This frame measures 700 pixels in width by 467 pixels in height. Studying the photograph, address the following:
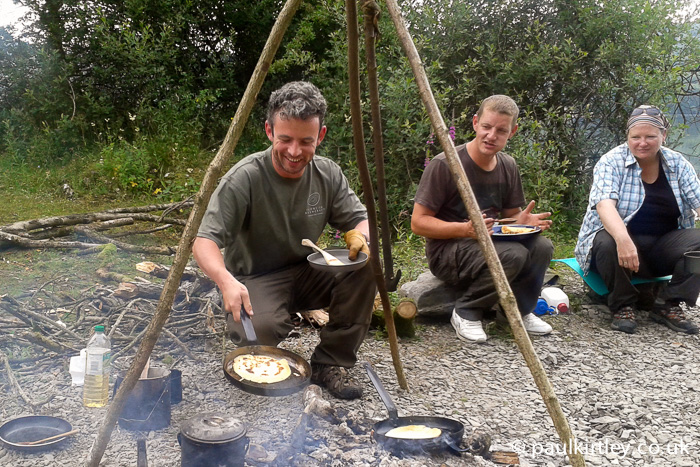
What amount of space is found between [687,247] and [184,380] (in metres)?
3.72

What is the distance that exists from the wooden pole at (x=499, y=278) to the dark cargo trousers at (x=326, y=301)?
3.41 ft

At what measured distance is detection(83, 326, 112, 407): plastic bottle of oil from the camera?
3037 millimetres

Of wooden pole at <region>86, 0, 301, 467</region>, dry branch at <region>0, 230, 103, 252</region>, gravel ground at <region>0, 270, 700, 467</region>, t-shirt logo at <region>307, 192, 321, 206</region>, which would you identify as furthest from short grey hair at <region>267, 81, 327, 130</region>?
dry branch at <region>0, 230, 103, 252</region>

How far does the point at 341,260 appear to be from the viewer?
3.05 metres

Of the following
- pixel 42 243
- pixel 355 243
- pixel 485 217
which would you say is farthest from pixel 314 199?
pixel 42 243

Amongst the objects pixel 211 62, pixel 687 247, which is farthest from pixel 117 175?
pixel 687 247

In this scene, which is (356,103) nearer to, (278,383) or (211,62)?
(278,383)

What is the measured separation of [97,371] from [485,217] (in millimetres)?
2657

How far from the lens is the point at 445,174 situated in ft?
13.7

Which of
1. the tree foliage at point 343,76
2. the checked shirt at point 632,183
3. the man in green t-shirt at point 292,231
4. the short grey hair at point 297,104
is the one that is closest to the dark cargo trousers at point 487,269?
the checked shirt at point 632,183

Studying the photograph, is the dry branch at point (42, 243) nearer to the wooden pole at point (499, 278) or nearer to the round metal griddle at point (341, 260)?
the round metal griddle at point (341, 260)

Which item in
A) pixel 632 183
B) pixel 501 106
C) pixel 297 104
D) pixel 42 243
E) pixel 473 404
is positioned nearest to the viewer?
pixel 297 104

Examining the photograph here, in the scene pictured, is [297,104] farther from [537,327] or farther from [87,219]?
[87,219]

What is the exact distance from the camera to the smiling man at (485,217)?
4105 mm
